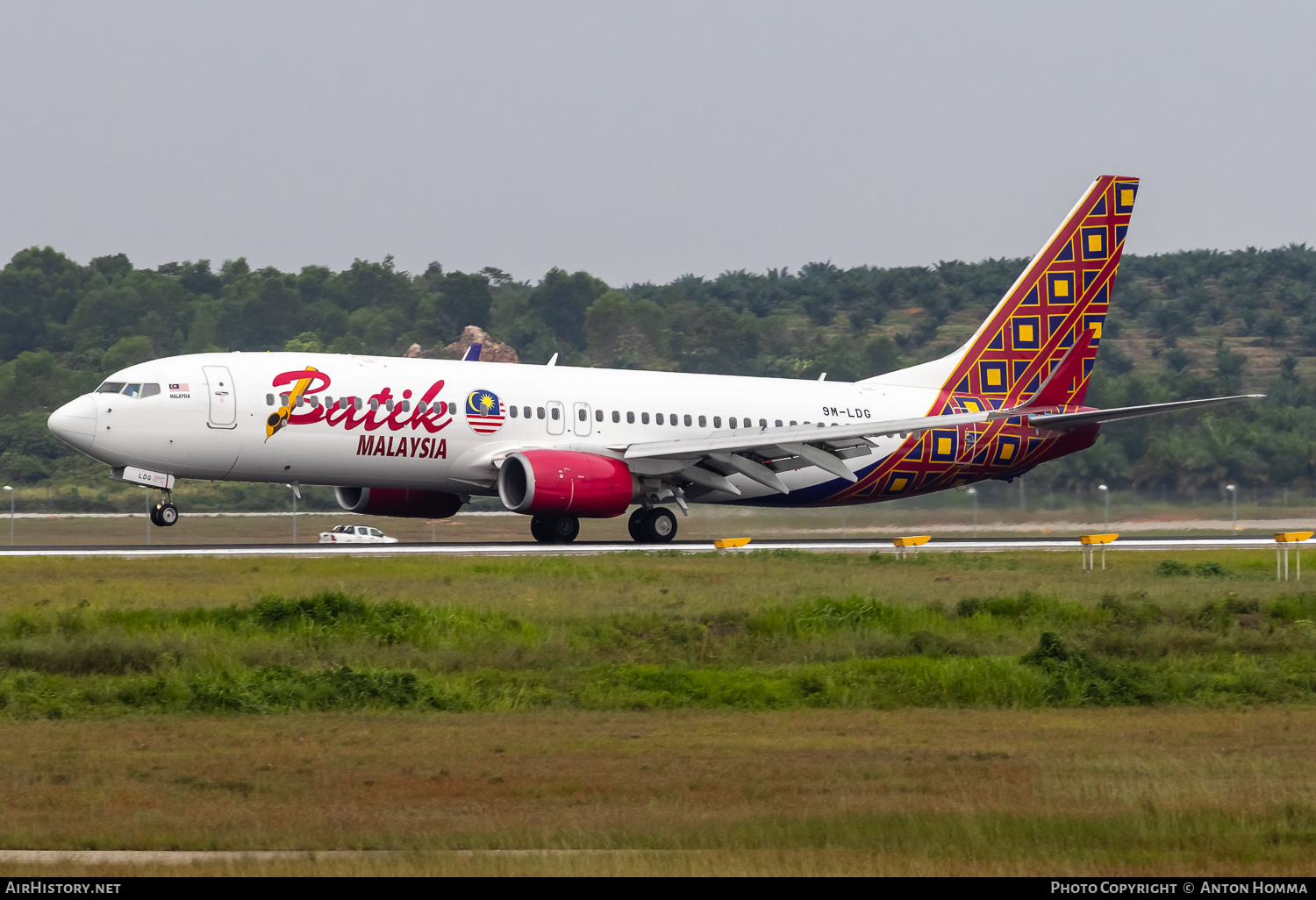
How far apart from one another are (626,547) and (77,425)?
11.4 metres

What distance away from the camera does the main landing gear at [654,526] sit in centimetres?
3809

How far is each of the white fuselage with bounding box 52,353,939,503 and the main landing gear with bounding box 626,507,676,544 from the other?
1289mm

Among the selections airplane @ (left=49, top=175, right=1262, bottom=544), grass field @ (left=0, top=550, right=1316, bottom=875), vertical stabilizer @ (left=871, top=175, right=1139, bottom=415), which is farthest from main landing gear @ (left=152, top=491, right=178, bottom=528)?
vertical stabilizer @ (left=871, top=175, right=1139, bottom=415)

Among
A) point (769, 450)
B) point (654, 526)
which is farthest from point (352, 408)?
point (769, 450)

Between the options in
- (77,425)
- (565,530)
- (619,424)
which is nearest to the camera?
(77,425)

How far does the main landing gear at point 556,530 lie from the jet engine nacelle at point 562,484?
177 centimetres

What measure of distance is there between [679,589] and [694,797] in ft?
47.5

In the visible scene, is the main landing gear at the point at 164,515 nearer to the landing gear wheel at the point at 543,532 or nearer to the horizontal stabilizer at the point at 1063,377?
the landing gear wheel at the point at 543,532

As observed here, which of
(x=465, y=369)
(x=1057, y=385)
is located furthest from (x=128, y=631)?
(x=1057, y=385)

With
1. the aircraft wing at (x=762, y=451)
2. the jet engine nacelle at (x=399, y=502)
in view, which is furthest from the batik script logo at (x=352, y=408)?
the aircraft wing at (x=762, y=451)

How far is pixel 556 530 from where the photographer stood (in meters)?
37.9

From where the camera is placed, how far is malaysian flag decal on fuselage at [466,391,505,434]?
35188 millimetres

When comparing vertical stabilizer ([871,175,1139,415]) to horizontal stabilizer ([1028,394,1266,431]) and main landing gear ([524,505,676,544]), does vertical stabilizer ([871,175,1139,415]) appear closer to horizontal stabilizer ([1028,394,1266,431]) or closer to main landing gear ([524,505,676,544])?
horizontal stabilizer ([1028,394,1266,431])

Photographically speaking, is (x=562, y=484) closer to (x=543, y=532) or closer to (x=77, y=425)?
(x=543, y=532)
